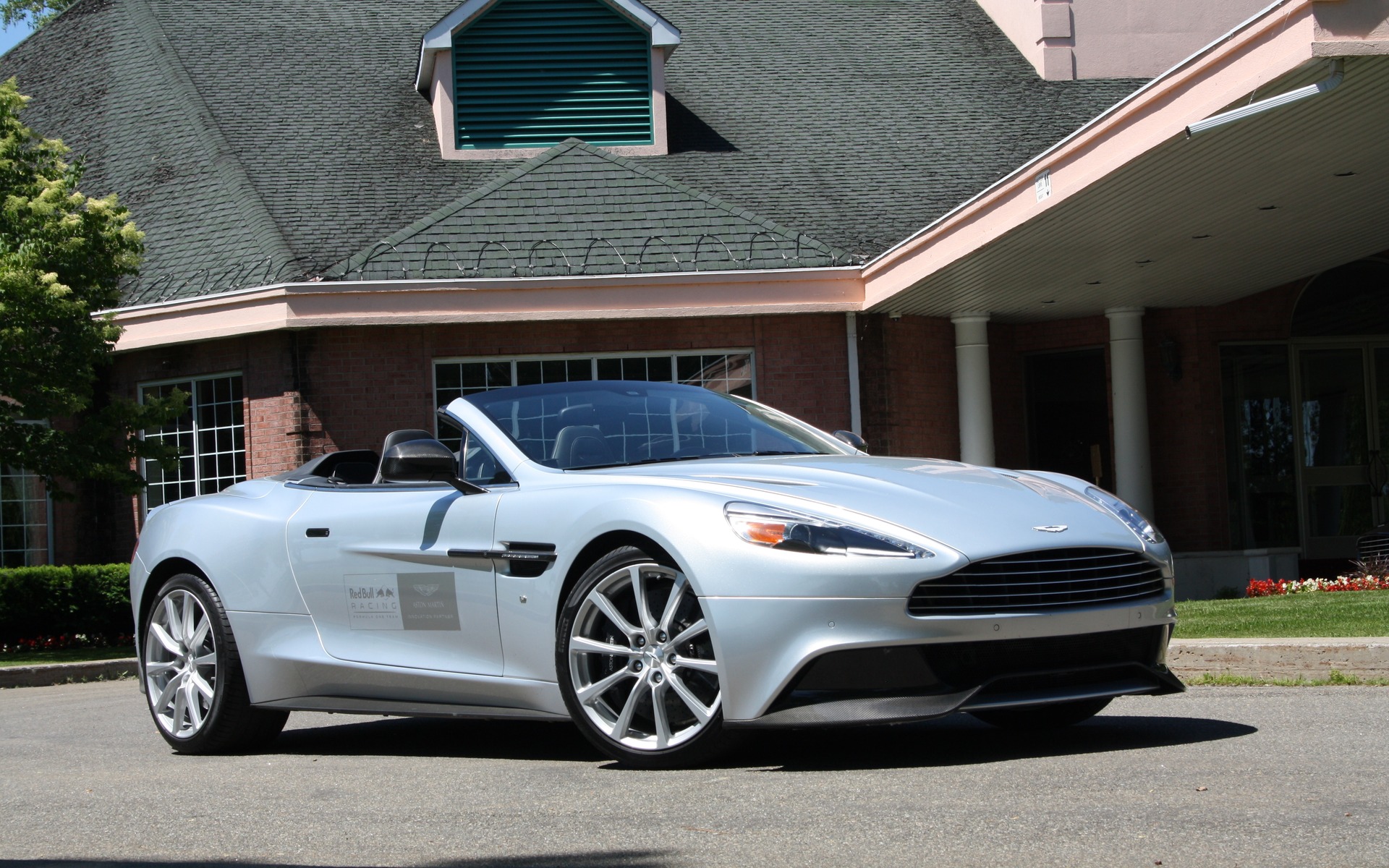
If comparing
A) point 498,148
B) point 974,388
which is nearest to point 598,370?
point 498,148

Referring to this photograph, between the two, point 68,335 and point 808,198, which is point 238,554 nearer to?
point 68,335

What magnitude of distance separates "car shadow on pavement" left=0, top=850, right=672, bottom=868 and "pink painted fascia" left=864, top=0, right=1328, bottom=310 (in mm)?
7252

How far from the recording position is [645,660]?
17.9 ft

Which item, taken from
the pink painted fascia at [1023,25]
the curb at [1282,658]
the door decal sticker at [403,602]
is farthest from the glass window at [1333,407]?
the door decal sticker at [403,602]

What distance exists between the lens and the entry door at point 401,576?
6.06 meters

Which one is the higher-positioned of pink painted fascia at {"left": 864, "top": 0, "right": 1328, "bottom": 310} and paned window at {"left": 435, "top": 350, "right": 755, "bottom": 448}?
pink painted fascia at {"left": 864, "top": 0, "right": 1328, "bottom": 310}

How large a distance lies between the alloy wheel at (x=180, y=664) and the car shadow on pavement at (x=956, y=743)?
2500 mm

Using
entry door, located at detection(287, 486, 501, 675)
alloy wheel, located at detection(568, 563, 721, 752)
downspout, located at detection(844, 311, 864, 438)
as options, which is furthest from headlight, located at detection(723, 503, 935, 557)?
downspout, located at detection(844, 311, 864, 438)

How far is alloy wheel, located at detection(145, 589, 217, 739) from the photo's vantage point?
688 centimetres

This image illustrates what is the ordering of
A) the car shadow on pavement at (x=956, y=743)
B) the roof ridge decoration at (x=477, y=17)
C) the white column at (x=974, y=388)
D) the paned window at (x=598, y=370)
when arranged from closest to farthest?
1. the car shadow on pavement at (x=956, y=743)
2. the paned window at (x=598, y=370)
3. the white column at (x=974, y=388)
4. the roof ridge decoration at (x=477, y=17)

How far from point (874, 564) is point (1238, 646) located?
3782 mm

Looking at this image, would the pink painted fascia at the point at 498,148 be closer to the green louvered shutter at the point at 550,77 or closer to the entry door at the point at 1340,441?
the green louvered shutter at the point at 550,77

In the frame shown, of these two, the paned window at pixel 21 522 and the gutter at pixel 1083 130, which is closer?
the gutter at pixel 1083 130

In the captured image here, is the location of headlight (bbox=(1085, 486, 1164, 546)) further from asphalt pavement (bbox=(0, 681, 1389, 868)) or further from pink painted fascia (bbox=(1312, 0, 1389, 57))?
pink painted fascia (bbox=(1312, 0, 1389, 57))
